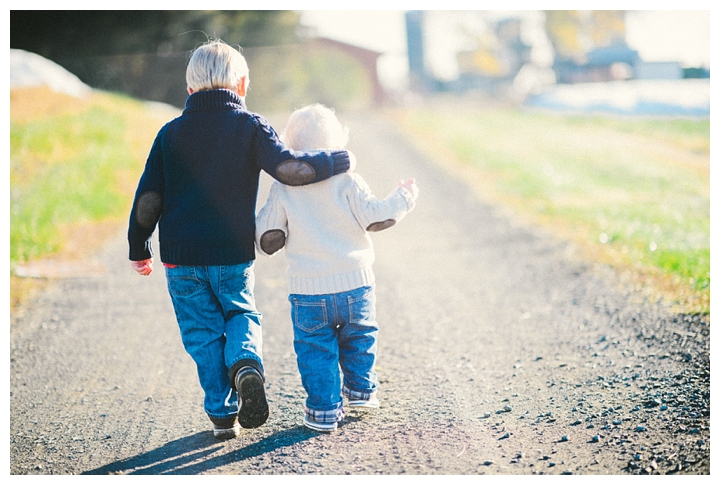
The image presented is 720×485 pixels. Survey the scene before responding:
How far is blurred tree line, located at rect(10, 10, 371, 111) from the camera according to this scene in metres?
15.1

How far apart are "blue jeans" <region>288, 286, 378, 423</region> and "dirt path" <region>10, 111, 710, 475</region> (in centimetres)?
16

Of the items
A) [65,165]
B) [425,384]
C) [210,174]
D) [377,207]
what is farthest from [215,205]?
[65,165]

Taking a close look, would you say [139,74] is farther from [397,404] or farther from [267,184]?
[397,404]

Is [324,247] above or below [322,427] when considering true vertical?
above

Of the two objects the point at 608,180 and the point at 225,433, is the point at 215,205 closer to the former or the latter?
the point at 225,433

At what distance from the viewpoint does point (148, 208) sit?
9.84 feet

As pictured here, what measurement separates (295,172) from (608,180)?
28.4ft

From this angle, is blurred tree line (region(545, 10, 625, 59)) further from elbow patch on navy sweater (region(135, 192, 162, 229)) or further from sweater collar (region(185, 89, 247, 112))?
elbow patch on navy sweater (region(135, 192, 162, 229))

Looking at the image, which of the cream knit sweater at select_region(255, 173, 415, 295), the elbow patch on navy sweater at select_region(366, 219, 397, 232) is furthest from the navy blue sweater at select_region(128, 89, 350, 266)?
the elbow patch on navy sweater at select_region(366, 219, 397, 232)

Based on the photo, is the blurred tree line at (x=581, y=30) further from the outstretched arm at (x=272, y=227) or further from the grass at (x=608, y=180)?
the outstretched arm at (x=272, y=227)

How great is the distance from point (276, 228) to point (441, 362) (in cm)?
138

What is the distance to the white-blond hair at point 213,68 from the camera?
117 inches

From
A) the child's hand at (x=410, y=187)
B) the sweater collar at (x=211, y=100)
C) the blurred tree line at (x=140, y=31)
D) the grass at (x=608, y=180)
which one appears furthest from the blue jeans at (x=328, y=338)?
the blurred tree line at (x=140, y=31)
